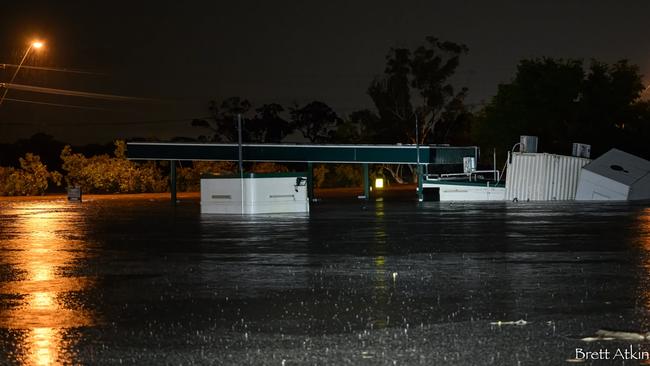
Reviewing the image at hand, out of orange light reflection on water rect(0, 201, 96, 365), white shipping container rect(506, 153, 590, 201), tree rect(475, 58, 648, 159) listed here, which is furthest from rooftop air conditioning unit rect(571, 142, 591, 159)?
orange light reflection on water rect(0, 201, 96, 365)

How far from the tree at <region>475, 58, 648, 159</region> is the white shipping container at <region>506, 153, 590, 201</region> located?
18.4 meters

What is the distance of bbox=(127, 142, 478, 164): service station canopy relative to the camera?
5941cm

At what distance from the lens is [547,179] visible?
52.5m

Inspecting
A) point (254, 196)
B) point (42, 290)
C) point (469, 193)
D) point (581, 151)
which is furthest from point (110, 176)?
point (42, 290)

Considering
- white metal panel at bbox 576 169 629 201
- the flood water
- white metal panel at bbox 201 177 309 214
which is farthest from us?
white metal panel at bbox 576 169 629 201

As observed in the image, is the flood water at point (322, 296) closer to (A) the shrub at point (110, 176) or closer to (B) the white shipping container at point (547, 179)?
(B) the white shipping container at point (547, 179)

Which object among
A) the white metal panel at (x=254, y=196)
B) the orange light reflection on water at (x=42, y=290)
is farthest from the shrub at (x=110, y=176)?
the orange light reflection on water at (x=42, y=290)

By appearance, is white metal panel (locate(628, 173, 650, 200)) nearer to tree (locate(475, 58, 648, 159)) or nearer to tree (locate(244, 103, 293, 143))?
tree (locate(475, 58, 648, 159))

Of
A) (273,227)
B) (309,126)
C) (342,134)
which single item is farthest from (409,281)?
(309,126)

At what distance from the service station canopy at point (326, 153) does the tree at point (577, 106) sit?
15.3 meters

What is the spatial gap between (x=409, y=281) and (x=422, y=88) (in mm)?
94033

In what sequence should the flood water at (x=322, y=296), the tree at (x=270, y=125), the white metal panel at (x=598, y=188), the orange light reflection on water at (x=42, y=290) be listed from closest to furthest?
the flood water at (x=322, y=296), the orange light reflection on water at (x=42, y=290), the white metal panel at (x=598, y=188), the tree at (x=270, y=125)

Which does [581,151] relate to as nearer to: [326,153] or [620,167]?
[620,167]

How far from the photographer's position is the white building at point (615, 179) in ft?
159
